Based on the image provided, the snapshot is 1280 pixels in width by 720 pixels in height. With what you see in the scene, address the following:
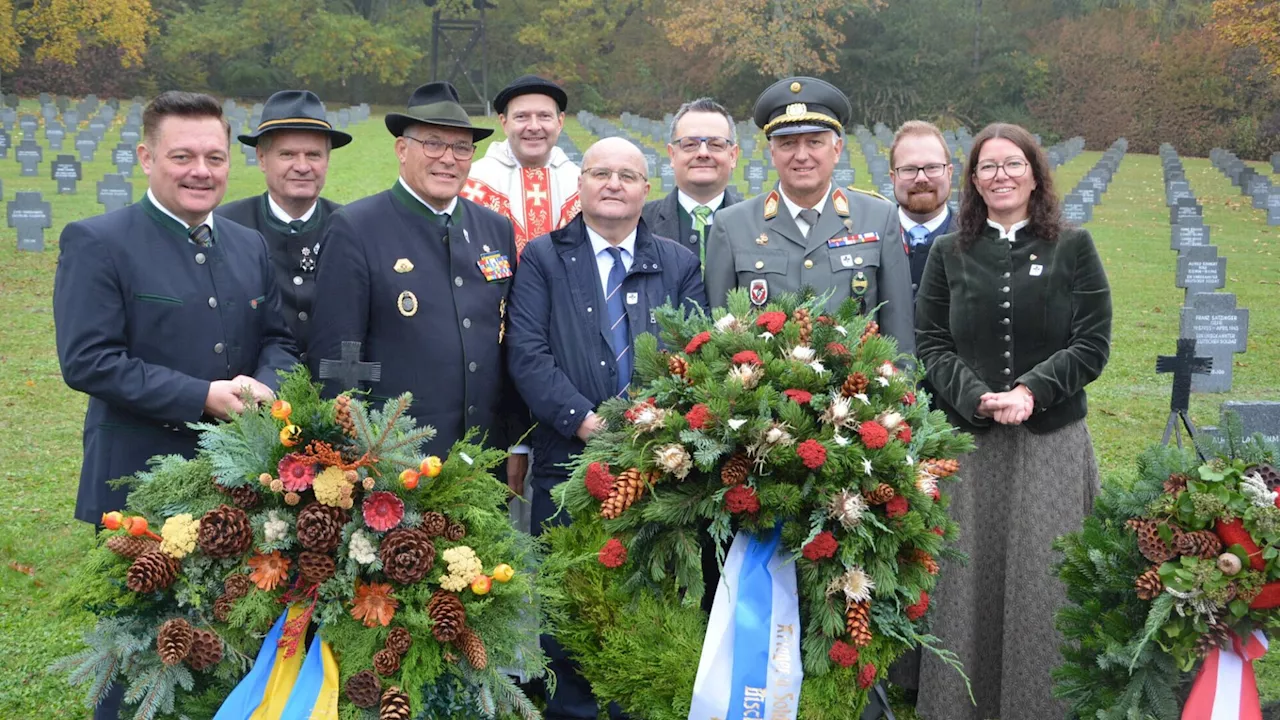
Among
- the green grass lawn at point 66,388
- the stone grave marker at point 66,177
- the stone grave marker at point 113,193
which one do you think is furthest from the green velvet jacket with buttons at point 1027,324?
the stone grave marker at point 66,177

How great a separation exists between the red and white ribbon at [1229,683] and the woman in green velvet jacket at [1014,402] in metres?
0.82

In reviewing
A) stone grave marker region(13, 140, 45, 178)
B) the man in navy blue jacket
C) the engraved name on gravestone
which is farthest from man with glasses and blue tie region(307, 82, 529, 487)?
stone grave marker region(13, 140, 45, 178)

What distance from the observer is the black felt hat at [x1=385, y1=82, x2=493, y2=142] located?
167 inches

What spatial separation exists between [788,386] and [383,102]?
168 feet

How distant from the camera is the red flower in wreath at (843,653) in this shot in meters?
3.23

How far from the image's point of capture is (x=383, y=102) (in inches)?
2035

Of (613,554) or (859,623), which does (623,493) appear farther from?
(859,623)

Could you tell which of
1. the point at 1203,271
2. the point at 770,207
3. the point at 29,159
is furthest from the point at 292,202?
the point at 29,159

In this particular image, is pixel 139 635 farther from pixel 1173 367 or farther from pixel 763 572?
pixel 1173 367

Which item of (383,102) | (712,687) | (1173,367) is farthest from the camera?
(383,102)

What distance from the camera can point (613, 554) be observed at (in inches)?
132

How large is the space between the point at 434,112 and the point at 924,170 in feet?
7.87

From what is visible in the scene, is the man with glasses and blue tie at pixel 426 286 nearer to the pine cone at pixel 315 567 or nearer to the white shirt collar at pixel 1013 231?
the pine cone at pixel 315 567

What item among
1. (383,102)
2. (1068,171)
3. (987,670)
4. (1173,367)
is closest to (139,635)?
(987,670)
